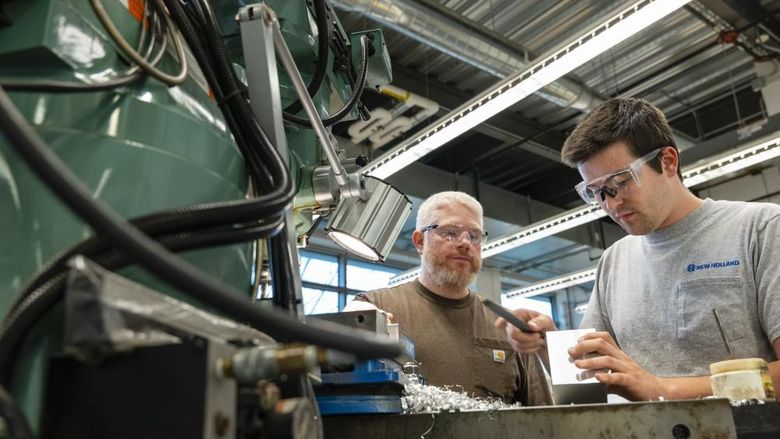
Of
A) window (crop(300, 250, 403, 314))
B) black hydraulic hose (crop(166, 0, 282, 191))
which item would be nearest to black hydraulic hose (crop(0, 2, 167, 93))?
black hydraulic hose (crop(166, 0, 282, 191))

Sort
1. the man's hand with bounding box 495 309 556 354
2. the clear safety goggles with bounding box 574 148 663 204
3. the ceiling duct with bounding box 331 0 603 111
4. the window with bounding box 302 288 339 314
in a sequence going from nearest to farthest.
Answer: the man's hand with bounding box 495 309 556 354 → the clear safety goggles with bounding box 574 148 663 204 → the ceiling duct with bounding box 331 0 603 111 → the window with bounding box 302 288 339 314

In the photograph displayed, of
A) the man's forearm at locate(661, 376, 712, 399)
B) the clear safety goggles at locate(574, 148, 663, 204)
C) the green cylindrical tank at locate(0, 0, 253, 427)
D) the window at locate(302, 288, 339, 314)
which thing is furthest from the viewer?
the window at locate(302, 288, 339, 314)

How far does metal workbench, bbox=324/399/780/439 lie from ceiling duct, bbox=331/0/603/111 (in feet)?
7.18

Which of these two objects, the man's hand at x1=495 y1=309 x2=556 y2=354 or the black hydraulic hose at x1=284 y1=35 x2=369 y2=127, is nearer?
the black hydraulic hose at x1=284 y1=35 x2=369 y2=127

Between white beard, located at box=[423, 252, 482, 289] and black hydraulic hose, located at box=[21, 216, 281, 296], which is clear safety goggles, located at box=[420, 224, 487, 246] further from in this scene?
black hydraulic hose, located at box=[21, 216, 281, 296]

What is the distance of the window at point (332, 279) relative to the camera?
6.13m

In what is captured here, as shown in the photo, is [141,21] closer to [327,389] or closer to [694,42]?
[327,389]

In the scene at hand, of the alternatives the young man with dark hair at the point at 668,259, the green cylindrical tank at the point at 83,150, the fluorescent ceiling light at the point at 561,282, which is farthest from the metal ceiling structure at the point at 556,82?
the green cylindrical tank at the point at 83,150

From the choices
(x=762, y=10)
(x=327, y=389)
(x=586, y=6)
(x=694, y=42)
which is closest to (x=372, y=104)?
(x=586, y=6)

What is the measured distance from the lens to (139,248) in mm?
324

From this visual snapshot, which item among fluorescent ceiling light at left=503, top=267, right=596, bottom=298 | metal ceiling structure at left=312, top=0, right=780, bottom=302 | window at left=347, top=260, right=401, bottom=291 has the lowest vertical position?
fluorescent ceiling light at left=503, top=267, right=596, bottom=298

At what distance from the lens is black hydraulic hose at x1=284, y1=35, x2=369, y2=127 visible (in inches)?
34.7

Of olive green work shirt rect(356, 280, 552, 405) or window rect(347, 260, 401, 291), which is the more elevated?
window rect(347, 260, 401, 291)

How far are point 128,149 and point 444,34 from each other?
2795 millimetres
